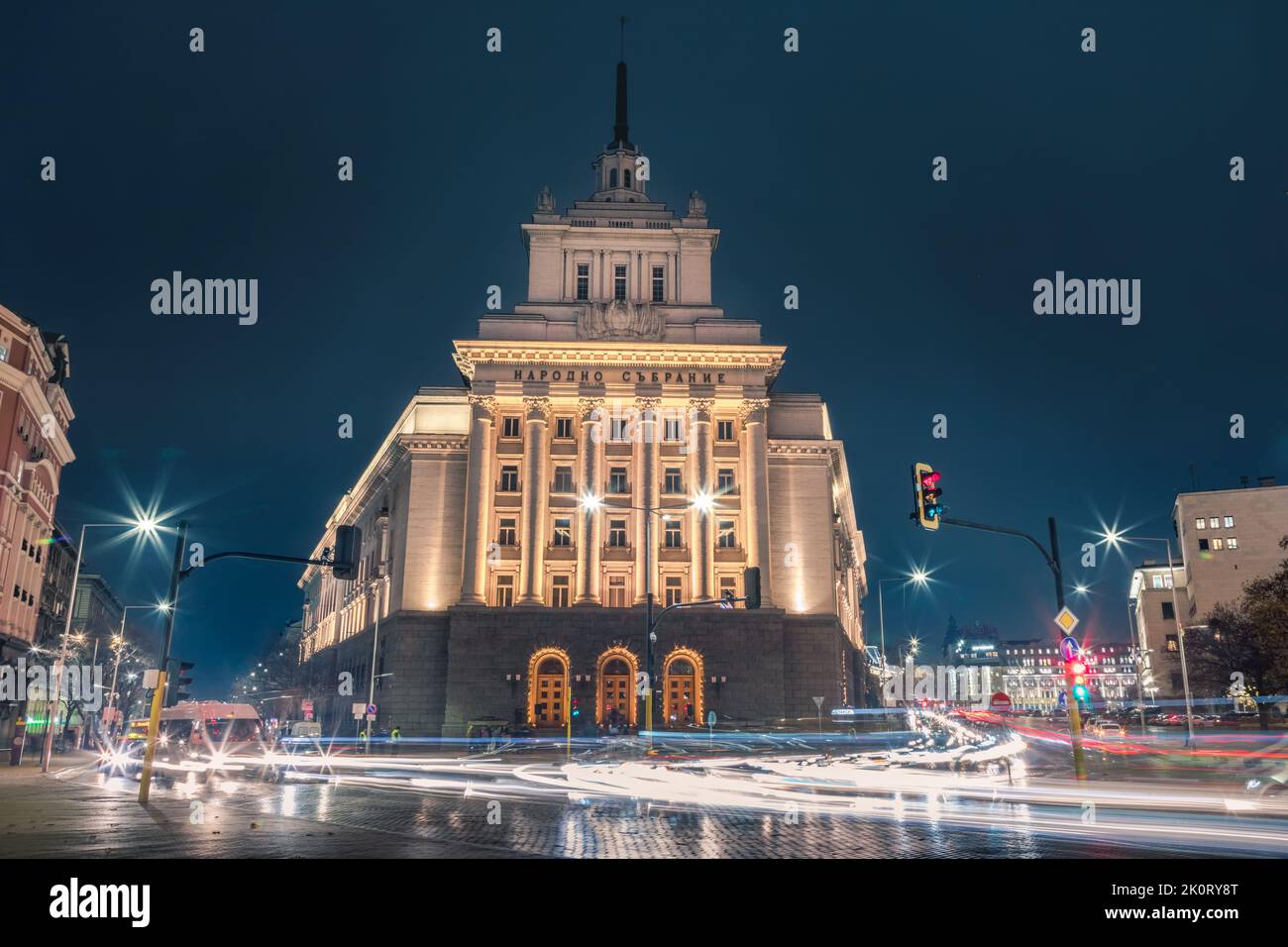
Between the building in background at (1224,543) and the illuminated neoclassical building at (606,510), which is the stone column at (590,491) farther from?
the building in background at (1224,543)

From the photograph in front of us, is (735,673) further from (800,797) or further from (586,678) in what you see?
(800,797)

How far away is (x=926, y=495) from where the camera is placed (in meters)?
21.8

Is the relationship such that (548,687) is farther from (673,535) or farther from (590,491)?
(590,491)

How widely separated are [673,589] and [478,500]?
13.7 m

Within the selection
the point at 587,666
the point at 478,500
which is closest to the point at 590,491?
the point at 478,500

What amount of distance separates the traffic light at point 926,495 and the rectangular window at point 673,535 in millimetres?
38966

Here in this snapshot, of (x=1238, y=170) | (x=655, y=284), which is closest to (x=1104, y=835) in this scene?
(x=1238, y=170)

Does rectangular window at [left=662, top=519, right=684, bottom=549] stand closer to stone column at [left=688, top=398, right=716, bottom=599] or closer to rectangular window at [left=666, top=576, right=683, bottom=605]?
stone column at [left=688, top=398, right=716, bottom=599]

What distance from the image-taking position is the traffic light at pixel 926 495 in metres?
21.6

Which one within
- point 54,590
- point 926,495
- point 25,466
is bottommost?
point 926,495

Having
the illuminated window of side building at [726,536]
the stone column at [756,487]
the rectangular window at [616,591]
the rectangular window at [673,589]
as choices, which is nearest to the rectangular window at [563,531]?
the rectangular window at [616,591]

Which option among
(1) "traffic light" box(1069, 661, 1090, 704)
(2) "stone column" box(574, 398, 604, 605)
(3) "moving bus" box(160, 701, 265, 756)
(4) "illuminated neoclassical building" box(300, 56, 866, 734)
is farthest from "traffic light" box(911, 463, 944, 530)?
(3) "moving bus" box(160, 701, 265, 756)

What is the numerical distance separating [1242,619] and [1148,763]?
178ft

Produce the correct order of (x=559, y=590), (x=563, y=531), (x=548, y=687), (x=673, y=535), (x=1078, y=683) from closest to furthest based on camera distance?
(x=1078, y=683), (x=548, y=687), (x=559, y=590), (x=673, y=535), (x=563, y=531)
